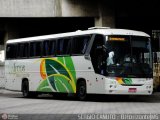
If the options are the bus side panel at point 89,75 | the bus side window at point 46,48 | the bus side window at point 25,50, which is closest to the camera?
the bus side panel at point 89,75

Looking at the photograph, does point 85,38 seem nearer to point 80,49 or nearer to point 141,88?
point 80,49

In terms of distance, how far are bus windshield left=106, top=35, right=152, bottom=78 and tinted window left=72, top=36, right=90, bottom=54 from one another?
1444mm

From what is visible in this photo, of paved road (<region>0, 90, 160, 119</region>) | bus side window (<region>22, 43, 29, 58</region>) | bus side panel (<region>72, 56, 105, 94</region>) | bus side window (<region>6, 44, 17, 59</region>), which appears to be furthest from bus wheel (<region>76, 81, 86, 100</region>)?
bus side window (<region>6, 44, 17, 59</region>)

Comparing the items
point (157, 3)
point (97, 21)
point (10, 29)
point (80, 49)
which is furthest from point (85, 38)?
point (10, 29)

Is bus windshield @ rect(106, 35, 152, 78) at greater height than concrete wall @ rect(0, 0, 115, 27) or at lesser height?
lesser

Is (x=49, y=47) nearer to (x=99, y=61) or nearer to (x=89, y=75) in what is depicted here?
(x=89, y=75)

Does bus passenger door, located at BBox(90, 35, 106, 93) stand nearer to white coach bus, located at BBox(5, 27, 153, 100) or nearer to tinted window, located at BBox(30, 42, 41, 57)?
white coach bus, located at BBox(5, 27, 153, 100)

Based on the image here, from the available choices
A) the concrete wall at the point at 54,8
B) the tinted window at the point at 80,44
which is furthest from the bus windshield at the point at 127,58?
the concrete wall at the point at 54,8

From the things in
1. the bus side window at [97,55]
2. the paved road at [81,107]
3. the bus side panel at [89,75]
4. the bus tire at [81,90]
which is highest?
the bus side window at [97,55]

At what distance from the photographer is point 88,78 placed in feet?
78.9

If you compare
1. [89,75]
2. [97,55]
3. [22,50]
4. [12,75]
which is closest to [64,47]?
[89,75]

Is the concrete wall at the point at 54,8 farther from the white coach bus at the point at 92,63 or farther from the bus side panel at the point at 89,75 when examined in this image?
the bus side panel at the point at 89,75

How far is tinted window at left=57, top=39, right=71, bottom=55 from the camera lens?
2531 cm

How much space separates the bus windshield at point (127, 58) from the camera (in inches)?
898
